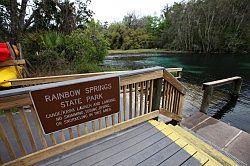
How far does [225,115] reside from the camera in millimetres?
7270

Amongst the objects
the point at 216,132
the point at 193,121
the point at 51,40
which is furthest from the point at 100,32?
the point at 216,132

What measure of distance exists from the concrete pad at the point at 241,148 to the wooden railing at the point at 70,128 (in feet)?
4.30

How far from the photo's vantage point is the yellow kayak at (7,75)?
446 centimetres

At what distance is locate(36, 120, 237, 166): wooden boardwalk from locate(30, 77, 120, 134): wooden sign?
47 centimetres

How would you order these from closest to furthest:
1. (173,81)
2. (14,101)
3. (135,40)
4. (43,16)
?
(14,101) → (173,81) → (43,16) → (135,40)

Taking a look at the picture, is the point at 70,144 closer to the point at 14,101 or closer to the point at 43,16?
the point at 14,101

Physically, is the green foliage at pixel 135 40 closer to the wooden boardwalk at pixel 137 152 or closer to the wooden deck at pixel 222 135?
the wooden deck at pixel 222 135

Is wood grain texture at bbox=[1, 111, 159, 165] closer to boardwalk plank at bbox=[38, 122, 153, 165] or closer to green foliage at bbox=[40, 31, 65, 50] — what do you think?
boardwalk plank at bbox=[38, 122, 153, 165]

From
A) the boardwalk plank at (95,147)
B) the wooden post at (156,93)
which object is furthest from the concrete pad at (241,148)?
the boardwalk plank at (95,147)

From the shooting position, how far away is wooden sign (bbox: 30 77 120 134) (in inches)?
77.2

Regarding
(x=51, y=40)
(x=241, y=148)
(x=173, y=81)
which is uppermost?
(x=51, y=40)

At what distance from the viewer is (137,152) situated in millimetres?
2463

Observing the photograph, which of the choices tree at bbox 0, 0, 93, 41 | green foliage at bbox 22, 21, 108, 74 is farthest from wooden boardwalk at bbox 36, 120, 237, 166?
tree at bbox 0, 0, 93, 41

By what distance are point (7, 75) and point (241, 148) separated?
5.98 metres
